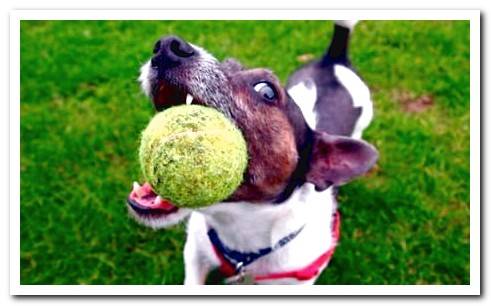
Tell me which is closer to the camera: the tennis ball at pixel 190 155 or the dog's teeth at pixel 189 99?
the tennis ball at pixel 190 155

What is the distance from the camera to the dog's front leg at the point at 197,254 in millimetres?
3369

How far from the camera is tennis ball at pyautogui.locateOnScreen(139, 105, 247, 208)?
220 centimetres

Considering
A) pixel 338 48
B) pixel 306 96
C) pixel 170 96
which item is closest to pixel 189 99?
pixel 170 96

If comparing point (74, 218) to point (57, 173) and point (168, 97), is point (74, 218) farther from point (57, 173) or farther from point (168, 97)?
point (168, 97)

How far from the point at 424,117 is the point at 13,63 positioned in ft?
10.2

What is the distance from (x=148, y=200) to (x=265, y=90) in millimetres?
658

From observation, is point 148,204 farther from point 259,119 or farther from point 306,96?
point 306,96

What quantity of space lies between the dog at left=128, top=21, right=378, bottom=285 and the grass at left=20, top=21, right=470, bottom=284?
0.73 meters

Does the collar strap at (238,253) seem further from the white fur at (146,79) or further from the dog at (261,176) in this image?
the white fur at (146,79)

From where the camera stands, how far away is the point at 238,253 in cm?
327

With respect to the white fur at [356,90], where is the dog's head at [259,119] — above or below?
below

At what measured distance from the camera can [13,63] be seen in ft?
11.2
